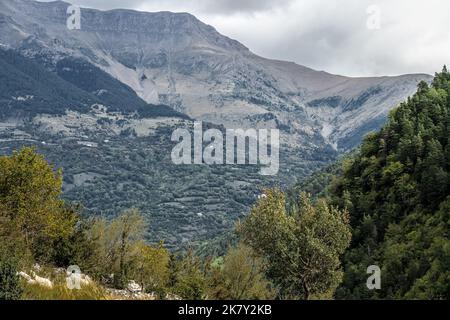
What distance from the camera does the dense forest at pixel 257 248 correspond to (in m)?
42.9

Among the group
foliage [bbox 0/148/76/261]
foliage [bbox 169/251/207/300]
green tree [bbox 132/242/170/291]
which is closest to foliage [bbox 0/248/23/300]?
foliage [bbox 169/251/207/300]

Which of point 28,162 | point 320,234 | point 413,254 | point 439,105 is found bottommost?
point 413,254

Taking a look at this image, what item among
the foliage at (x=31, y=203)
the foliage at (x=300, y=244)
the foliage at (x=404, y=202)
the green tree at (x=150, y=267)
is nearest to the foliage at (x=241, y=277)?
the foliage at (x=300, y=244)

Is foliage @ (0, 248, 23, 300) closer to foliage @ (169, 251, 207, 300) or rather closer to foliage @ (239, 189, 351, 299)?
foliage @ (169, 251, 207, 300)

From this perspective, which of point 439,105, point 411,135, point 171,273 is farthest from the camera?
point 439,105

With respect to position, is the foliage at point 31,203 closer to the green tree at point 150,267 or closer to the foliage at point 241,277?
the green tree at point 150,267

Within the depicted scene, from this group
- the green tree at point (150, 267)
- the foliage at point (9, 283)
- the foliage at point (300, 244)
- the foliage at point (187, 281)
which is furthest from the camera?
the green tree at point (150, 267)

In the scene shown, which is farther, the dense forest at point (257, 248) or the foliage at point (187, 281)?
the dense forest at point (257, 248)

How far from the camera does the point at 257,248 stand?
47812 millimetres

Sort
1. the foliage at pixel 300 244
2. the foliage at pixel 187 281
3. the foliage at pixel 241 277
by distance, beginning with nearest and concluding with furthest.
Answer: the foliage at pixel 187 281 → the foliage at pixel 300 244 → the foliage at pixel 241 277

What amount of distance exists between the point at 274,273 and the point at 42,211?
19.9 meters

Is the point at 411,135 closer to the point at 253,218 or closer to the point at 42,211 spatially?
the point at 253,218

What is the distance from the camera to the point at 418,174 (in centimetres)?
8581
